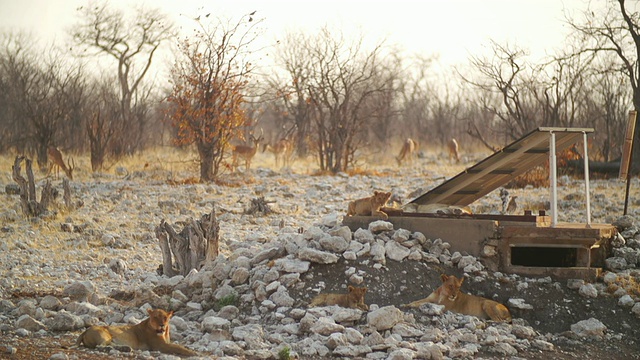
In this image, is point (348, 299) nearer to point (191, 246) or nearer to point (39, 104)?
point (191, 246)

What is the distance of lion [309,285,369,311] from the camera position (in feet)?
25.8

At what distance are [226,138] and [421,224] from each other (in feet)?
33.9

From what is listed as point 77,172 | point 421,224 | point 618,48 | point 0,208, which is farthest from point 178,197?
point 618,48

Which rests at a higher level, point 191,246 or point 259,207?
point 259,207

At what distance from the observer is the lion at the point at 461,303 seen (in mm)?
8000

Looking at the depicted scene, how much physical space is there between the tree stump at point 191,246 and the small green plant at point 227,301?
129 cm

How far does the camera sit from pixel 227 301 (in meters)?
8.20

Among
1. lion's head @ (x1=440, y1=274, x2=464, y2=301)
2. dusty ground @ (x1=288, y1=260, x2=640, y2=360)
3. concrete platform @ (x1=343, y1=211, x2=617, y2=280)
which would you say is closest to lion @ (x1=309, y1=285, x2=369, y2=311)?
dusty ground @ (x1=288, y1=260, x2=640, y2=360)

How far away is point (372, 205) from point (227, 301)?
6.86 feet

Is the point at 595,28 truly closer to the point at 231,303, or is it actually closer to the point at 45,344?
the point at 231,303

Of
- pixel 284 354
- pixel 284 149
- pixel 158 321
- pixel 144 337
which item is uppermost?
pixel 284 149

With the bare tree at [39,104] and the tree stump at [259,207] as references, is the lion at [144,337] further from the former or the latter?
the bare tree at [39,104]

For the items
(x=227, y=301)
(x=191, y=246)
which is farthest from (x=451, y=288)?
(x=191, y=246)

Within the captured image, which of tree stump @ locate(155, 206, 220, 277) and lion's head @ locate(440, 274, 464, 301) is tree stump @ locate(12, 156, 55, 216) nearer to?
tree stump @ locate(155, 206, 220, 277)
